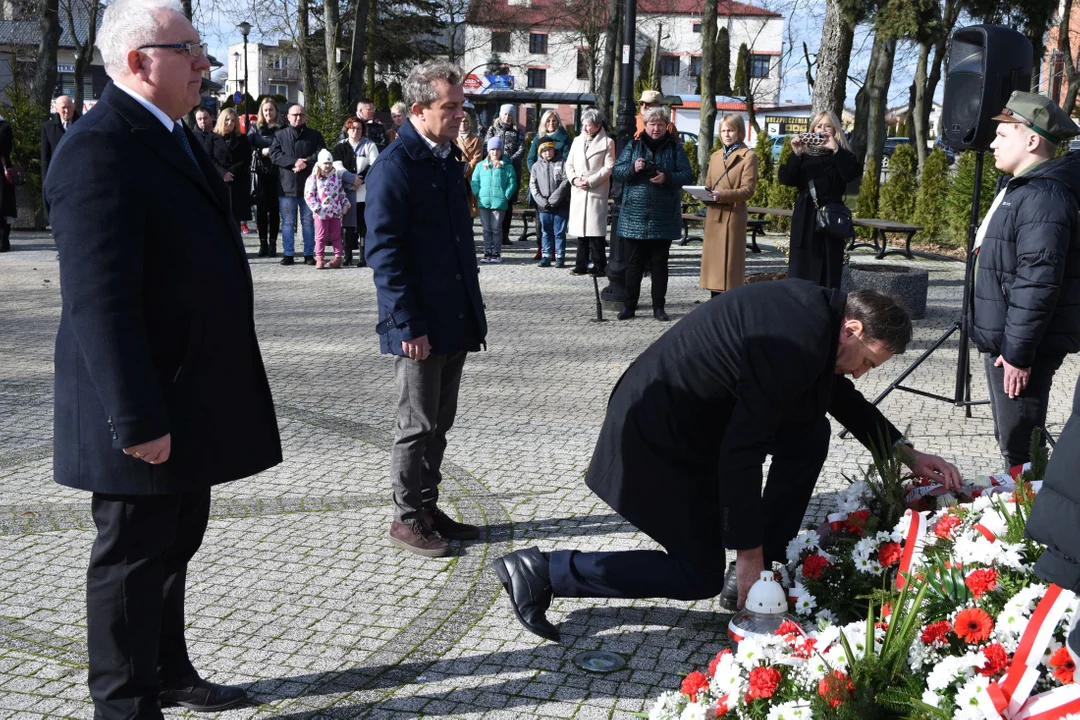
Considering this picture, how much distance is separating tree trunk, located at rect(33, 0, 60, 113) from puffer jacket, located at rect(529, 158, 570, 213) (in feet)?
35.8

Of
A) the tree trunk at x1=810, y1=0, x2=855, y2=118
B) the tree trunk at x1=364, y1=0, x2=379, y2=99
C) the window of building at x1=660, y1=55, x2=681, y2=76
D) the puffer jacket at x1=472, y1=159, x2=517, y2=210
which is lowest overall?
the puffer jacket at x1=472, y1=159, x2=517, y2=210

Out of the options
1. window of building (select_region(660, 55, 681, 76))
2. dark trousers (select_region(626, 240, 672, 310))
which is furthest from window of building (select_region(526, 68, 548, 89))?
dark trousers (select_region(626, 240, 672, 310))

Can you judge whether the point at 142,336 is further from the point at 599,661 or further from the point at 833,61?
the point at 833,61

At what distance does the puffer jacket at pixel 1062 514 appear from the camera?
2279mm

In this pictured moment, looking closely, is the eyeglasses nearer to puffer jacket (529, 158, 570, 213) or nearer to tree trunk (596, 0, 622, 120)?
puffer jacket (529, 158, 570, 213)

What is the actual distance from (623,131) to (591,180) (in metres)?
0.69

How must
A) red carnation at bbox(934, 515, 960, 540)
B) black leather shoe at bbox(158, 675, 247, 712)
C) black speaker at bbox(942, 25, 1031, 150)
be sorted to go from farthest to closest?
black speaker at bbox(942, 25, 1031, 150), red carnation at bbox(934, 515, 960, 540), black leather shoe at bbox(158, 675, 247, 712)

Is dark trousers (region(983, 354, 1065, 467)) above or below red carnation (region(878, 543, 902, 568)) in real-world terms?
above

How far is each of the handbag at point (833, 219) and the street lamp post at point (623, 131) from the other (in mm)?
2437

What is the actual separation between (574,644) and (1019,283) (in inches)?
99.8

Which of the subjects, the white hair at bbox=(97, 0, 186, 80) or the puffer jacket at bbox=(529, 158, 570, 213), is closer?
the white hair at bbox=(97, 0, 186, 80)

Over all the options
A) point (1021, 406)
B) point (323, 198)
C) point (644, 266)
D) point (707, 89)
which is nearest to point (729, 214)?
point (644, 266)

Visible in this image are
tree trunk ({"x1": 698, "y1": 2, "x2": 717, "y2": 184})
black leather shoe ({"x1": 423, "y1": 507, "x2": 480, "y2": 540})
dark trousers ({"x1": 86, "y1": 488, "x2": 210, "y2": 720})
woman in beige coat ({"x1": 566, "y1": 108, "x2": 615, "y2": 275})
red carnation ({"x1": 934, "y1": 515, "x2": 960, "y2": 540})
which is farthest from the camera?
tree trunk ({"x1": 698, "y1": 2, "x2": 717, "y2": 184})

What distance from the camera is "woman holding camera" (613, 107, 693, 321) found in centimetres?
1060
